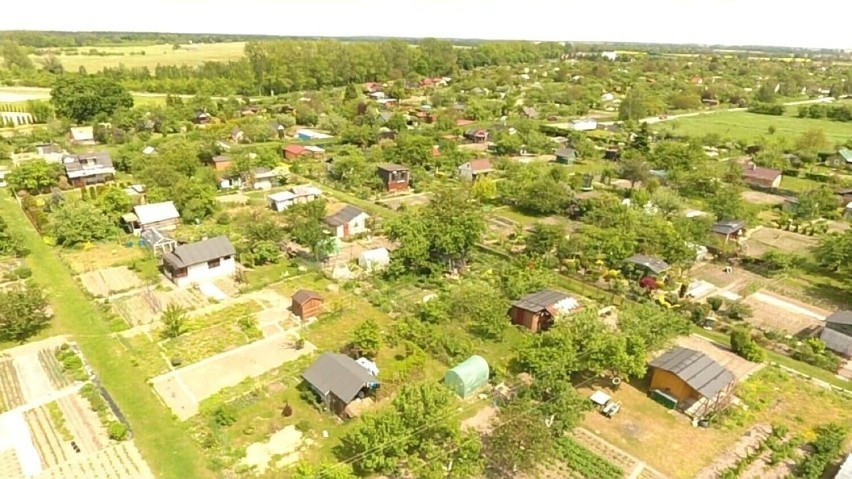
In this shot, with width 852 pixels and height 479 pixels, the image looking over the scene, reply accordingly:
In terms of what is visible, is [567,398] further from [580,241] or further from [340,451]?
[580,241]

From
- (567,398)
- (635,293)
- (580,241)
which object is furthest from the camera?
(580,241)

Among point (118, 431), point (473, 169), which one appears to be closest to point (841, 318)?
point (118, 431)

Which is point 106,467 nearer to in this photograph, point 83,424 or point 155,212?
point 83,424

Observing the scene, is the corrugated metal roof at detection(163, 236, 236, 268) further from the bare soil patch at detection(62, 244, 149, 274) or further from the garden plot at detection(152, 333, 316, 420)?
the garden plot at detection(152, 333, 316, 420)

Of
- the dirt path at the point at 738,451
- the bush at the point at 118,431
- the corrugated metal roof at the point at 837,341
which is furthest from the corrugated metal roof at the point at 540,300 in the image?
the bush at the point at 118,431

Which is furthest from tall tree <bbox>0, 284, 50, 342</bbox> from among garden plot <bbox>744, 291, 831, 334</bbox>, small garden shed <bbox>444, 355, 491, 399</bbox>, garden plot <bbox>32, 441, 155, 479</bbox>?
garden plot <bbox>744, 291, 831, 334</bbox>

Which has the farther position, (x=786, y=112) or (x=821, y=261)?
(x=786, y=112)

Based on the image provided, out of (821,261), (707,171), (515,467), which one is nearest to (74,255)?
(515,467)

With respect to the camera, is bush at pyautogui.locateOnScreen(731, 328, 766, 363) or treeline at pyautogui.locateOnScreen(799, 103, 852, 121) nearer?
bush at pyautogui.locateOnScreen(731, 328, 766, 363)

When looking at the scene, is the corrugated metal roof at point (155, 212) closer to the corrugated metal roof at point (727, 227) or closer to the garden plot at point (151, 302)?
the garden plot at point (151, 302)
